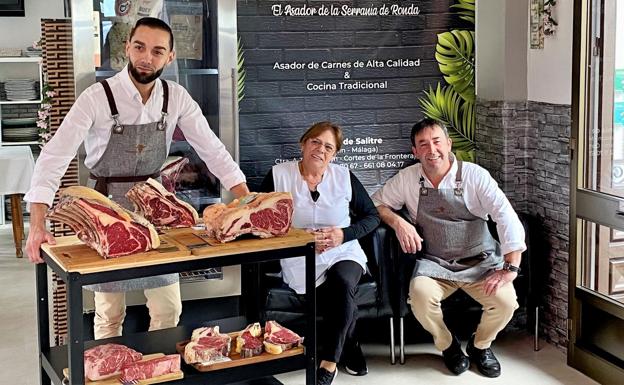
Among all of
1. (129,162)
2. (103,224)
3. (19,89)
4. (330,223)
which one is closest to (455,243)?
(330,223)

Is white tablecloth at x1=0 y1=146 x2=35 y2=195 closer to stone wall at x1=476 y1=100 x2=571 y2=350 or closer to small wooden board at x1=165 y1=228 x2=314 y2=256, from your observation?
stone wall at x1=476 y1=100 x2=571 y2=350

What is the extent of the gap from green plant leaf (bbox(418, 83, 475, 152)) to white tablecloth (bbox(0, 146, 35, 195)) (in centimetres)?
365

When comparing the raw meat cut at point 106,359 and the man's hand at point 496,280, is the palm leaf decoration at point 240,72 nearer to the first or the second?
the man's hand at point 496,280

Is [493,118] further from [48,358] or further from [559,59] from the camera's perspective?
[48,358]

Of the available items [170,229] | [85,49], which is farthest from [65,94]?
[170,229]

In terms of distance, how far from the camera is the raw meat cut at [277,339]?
11.4 ft

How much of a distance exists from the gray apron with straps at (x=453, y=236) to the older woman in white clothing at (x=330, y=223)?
281 millimetres

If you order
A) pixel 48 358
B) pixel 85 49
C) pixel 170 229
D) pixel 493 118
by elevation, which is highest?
pixel 85 49

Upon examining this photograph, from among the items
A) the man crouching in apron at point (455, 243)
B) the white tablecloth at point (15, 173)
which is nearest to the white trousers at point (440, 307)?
the man crouching in apron at point (455, 243)

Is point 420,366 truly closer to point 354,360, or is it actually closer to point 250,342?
point 354,360

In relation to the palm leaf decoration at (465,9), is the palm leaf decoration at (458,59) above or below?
below

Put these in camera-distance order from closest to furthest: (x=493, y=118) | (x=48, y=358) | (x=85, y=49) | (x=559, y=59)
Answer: (x=48, y=358) < (x=85, y=49) < (x=559, y=59) < (x=493, y=118)

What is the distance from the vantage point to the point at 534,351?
488 cm

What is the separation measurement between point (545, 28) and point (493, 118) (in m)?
0.56
